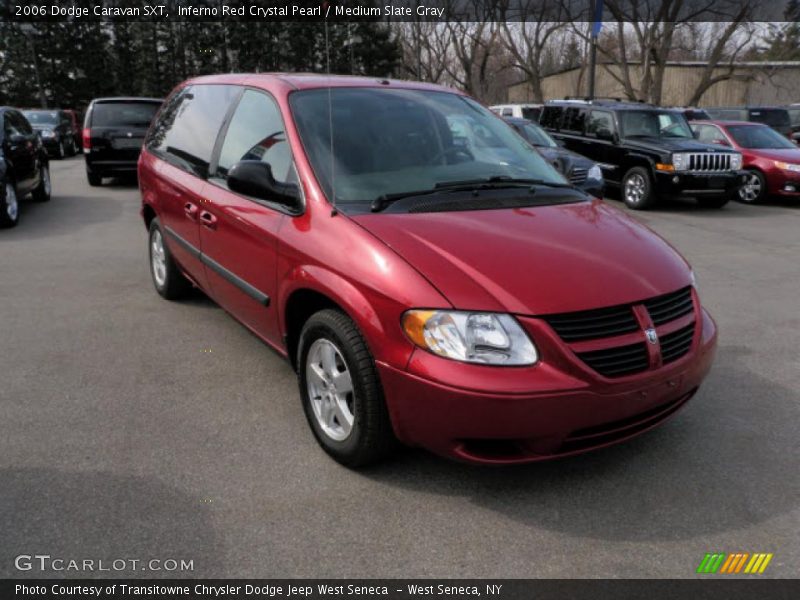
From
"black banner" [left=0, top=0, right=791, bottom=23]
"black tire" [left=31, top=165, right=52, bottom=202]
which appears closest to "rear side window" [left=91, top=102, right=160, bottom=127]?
"black tire" [left=31, top=165, right=52, bottom=202]

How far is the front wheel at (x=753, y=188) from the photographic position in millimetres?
12969

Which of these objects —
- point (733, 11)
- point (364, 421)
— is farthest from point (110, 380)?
point (733, 11)

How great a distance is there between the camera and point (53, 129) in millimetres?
20516

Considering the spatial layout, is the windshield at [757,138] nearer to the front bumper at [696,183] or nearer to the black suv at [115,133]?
the front bumper at [696,183]

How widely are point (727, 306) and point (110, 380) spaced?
495 centimetres

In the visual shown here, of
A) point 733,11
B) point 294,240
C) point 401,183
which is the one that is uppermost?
point 733,11

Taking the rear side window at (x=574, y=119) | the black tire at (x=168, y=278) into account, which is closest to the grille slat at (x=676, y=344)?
the black tire at (x=168, y=278)

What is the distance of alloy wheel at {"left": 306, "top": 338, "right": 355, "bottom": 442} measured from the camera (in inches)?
122

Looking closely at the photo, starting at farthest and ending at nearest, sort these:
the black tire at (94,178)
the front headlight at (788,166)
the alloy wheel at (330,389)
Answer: the black tire at (94,178), the front headlight at (788,166), the alloy wheel at (330,389)

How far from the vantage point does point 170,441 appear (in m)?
3.41

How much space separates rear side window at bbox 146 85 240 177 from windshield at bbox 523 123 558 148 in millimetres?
7504

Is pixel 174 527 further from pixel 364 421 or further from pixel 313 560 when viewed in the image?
pixel 364 421

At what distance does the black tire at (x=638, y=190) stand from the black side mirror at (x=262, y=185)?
9.95m

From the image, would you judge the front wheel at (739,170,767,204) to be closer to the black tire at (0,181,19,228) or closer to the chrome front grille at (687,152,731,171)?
the chrome front grille at (687,152,731,171)
